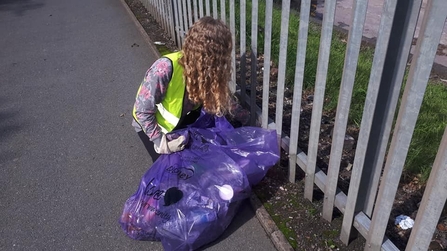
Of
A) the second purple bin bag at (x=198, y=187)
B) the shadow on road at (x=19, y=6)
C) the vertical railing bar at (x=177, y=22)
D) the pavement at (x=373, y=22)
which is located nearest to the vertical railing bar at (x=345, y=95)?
the second purple bin bag at (x=198, y=187)

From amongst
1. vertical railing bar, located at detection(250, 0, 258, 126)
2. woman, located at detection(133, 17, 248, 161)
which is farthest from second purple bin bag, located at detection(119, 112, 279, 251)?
vertical railing bar, located at detection(250, 0, 258, 126)

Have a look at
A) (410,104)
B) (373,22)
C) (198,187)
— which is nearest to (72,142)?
(198,187)

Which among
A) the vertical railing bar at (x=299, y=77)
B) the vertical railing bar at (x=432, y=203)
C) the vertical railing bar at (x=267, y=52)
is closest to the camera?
the vertical railing bar at (x=432, y=203)

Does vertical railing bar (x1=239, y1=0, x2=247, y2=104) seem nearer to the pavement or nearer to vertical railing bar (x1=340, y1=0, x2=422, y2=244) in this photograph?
vertical railing bar (x1=340, y1=0, x2=422, y2=244)

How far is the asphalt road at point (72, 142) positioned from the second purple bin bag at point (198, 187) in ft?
0.52

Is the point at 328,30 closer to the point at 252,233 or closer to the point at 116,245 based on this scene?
the point at 252,233

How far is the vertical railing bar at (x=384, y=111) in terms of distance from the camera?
4.90ft

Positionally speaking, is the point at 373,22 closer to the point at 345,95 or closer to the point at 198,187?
the point at 345,95

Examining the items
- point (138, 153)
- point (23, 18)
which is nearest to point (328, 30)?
point (138, 153)

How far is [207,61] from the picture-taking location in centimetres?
239

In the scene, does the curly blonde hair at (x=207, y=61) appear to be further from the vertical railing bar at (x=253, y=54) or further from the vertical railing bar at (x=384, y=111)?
the vertical railing bar at (x=384, y=111)

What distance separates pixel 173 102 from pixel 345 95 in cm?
114

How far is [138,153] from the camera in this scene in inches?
125

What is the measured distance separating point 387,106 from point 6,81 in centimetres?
444
